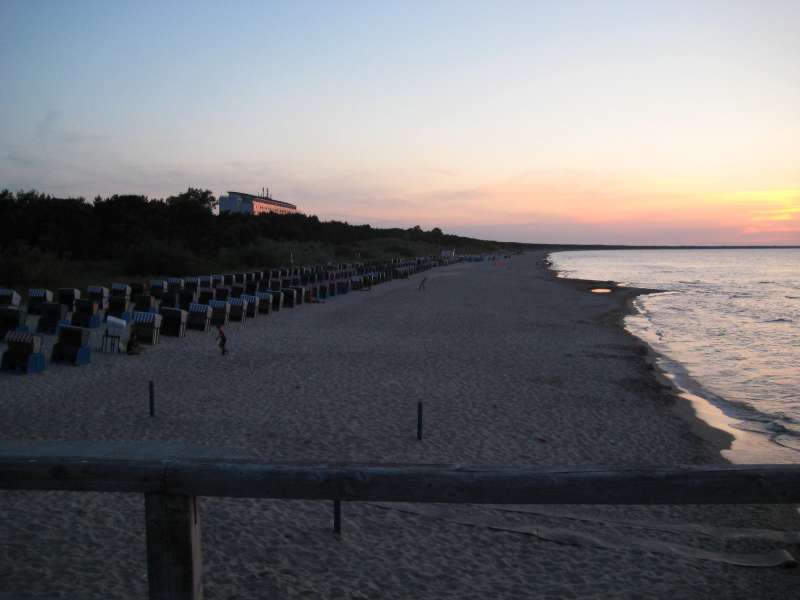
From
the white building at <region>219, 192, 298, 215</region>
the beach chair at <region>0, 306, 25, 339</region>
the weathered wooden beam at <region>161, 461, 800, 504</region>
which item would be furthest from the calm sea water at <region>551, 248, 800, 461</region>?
the white building at <region>219, 192, 298, 215</region>

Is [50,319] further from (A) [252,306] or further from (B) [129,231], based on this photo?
(B) [129,231]

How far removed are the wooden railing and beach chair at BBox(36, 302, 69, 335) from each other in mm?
17736

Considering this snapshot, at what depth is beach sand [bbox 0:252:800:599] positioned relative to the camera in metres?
5.14

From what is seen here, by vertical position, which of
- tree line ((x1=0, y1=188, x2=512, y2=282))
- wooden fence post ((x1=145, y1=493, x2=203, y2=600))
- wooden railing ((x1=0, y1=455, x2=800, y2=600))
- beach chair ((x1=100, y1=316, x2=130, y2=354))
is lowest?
beach chair ((x1=100, y1=316, x2=130, y2=354))

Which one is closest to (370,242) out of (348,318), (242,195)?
(242,195)

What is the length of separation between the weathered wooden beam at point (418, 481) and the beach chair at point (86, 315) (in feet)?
54.9

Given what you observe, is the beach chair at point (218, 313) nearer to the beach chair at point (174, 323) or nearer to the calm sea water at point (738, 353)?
the beach chair at point (174, 323)

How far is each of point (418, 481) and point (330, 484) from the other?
0.34m

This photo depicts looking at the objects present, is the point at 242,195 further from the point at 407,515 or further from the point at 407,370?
the point at 407,515

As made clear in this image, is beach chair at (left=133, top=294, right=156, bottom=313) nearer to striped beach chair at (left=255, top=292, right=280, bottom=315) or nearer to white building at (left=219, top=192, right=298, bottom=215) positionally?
striped beach chair at (left=255, top=292, right=280, bottom=315)

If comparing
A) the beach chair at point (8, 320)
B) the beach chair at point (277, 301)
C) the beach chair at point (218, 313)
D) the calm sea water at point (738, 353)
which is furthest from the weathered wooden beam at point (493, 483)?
the beach chair at point (277, 301)

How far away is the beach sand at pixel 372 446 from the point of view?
16.9 feet

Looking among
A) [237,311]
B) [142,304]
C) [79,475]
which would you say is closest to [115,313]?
[142,304]

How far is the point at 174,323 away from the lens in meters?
18.8
